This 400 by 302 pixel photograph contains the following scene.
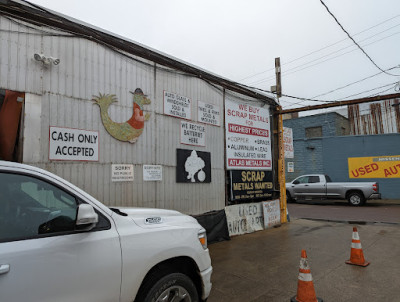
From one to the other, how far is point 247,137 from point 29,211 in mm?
7304

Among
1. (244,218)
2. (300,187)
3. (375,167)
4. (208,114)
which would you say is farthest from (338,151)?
(208,114)

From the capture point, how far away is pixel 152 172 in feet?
20.5

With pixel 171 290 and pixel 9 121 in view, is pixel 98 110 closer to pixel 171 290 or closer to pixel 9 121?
pixel 9 121

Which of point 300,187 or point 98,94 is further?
point 300,187

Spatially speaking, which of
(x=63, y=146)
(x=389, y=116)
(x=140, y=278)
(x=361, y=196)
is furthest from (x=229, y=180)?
(x=389, y=116)

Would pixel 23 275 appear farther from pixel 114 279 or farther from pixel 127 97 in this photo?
pixel 127 97

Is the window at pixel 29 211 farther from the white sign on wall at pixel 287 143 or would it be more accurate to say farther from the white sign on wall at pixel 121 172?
the white sign on wall at pixel 287 143

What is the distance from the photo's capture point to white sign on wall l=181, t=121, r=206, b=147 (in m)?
7.01

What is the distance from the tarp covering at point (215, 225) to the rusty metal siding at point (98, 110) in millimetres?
217

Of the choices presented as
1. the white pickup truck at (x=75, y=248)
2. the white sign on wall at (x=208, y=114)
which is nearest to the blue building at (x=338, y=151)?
the white sign on wall at (x=208, y=114)

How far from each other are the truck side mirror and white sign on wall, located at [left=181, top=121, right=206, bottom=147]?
4.85 m

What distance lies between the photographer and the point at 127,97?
5930mm

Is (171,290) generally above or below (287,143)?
below

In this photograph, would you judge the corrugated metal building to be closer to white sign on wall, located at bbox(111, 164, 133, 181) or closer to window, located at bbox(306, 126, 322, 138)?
Answer: white sign on wall, located at bbox(111, 164, 133, 181)
